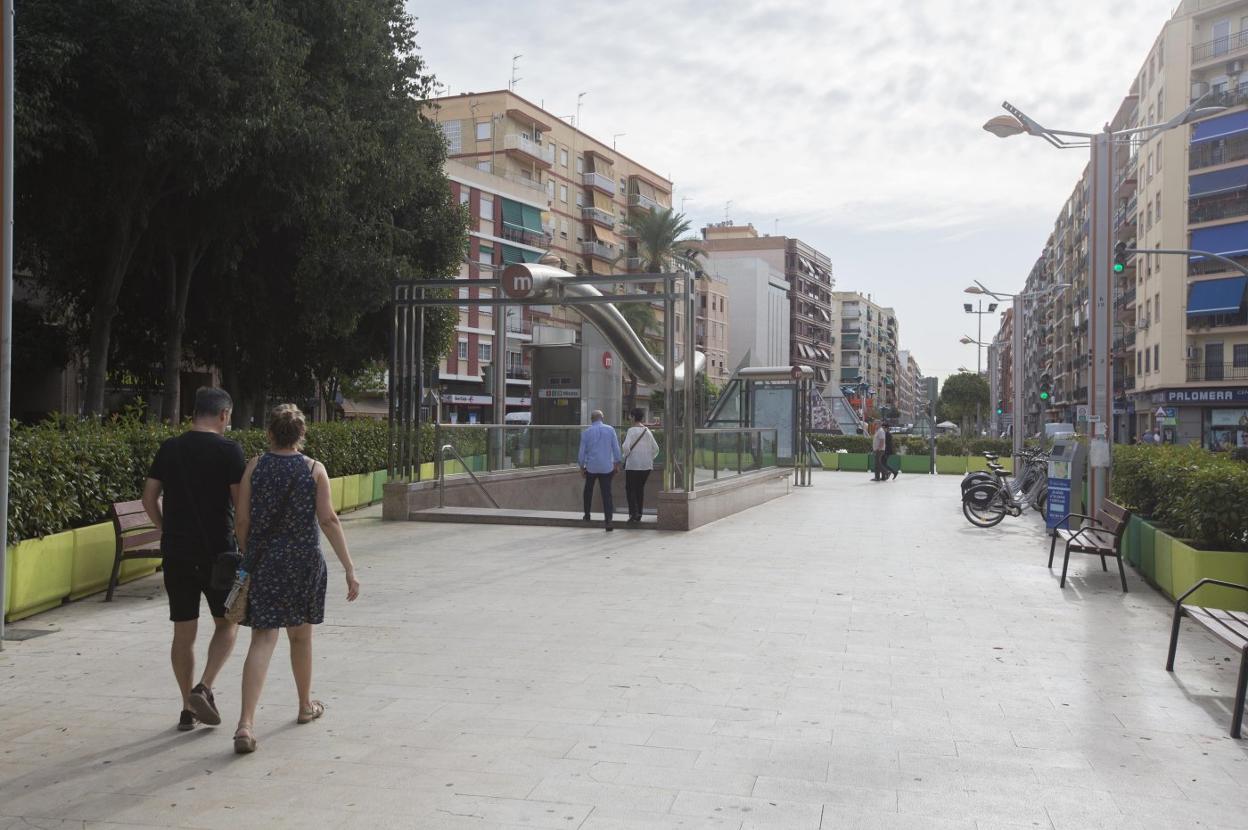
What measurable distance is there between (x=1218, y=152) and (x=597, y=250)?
3803cm

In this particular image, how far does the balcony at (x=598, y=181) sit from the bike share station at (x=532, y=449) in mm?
54177

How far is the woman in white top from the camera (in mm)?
14820

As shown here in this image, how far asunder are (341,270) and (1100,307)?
11918mm

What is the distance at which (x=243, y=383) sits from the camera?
77.4ft

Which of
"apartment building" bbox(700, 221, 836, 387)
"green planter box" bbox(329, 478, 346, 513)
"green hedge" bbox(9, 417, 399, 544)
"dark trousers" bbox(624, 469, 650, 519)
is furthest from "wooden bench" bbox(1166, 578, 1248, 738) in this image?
"apartment building" bbox(700, 221, 836, 387)

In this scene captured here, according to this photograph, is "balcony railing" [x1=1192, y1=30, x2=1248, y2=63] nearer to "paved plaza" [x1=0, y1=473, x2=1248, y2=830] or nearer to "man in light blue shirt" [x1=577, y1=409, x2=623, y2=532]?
"man in light blue shirt" [x1=577, y1=409, x2=623, y2=532]

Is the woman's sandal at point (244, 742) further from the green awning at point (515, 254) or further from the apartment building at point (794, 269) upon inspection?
the apartment building at point (794, 269)

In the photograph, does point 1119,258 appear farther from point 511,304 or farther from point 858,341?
point 858,341

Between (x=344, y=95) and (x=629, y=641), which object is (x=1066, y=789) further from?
(x=344, y=95)

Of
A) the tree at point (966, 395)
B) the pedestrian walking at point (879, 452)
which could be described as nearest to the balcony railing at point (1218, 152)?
the pedestrian walking at point (879, 452)

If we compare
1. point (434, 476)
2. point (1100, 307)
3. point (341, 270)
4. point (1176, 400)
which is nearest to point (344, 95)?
point (341, 270)

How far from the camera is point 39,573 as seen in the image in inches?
322

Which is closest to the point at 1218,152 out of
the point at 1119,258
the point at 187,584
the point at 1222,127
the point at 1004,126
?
the point at 1222,127

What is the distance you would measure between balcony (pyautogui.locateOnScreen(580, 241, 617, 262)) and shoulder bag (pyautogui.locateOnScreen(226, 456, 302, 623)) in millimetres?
69175
